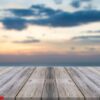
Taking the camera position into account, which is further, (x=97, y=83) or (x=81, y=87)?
(x=97, y=83)

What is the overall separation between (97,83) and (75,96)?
3.50 ft

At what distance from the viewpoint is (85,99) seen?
3080 mm

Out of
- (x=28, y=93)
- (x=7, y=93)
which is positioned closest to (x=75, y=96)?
(x=28, y=93)

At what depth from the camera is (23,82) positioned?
4.15 metres

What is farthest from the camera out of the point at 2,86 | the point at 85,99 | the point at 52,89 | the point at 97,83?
the point at 97,83

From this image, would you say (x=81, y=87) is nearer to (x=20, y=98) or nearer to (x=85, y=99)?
(x=85, y=99)

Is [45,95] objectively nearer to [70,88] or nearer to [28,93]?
[28,93]

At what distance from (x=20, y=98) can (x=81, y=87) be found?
0.90 meters

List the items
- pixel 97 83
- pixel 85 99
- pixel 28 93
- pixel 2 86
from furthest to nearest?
pixel 97 83
pixel 2 86
pixel 28 93
pixel 85 99

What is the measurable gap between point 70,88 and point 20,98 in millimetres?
747

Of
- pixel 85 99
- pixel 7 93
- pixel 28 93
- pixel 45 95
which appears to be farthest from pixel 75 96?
pixel 7 93

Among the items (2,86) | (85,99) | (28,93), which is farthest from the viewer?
(2,86)

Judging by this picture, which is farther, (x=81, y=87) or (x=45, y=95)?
(x=81, y=87)

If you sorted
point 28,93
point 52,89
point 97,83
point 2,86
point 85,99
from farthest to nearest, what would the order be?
point 97,83
point 2,86
point 52,89
point 28,93
point 85,99
